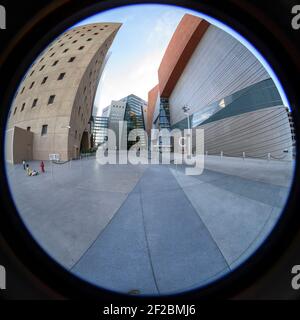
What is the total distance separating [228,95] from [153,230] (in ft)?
69.1

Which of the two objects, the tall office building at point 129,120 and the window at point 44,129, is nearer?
the window at point 44,129

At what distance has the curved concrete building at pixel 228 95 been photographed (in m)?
13.8

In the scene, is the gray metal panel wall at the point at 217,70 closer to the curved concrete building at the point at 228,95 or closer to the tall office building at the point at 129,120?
the curved concrete building at the point at 228,95

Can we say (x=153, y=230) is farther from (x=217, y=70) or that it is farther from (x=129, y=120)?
(x=129, y=120)

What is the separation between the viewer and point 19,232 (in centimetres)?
139

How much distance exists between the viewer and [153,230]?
287 centimetres

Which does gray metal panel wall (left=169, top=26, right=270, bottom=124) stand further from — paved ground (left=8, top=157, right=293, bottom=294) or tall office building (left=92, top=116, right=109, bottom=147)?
tall office building (left=92, top=116, right=109, bottom=147)

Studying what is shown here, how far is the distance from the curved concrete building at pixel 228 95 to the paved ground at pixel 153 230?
10489mm

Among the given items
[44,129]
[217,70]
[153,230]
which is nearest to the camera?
[153,230]

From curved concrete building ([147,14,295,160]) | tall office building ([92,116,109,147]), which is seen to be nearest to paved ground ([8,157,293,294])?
curved concrete building ([147,14,295,160])

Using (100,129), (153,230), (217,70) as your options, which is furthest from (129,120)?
(153,230)

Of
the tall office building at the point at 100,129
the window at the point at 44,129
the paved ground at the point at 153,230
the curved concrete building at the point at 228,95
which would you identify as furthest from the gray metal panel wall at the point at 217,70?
the tall office building at the point at 100,129
